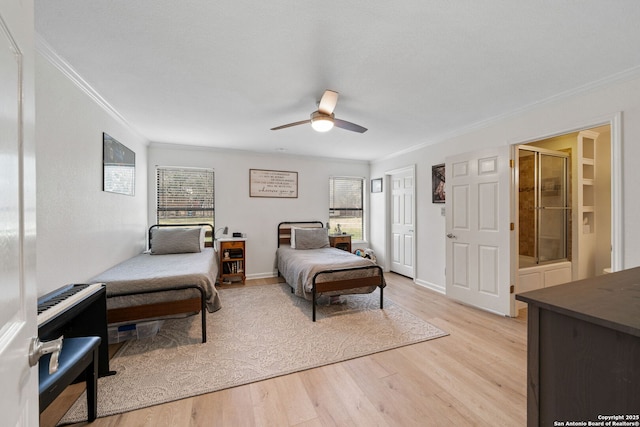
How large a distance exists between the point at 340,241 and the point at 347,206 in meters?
0.91

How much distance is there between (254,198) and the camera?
4.79 m

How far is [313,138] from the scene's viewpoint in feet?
12.8

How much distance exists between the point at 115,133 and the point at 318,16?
9.11 feet

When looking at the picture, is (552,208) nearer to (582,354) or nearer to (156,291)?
(582,354)

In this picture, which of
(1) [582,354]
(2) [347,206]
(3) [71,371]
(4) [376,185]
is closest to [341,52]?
(1) [582,354]

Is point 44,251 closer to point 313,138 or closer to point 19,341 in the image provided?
point 19,341

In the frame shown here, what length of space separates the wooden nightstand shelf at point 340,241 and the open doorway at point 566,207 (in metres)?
2.73

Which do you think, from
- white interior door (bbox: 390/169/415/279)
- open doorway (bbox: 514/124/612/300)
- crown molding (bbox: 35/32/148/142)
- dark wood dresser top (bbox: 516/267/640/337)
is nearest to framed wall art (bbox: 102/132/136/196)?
crown molding (bbox: 35/32/148/142)

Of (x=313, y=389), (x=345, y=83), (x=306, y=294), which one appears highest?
(x=345, y=83)

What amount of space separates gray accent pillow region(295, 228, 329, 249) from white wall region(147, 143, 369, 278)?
0.62m

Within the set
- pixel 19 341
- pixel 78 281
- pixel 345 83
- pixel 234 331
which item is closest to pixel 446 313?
pixel 234 331

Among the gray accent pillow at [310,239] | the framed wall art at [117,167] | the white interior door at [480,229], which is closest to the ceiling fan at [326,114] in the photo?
the white interior door at [480,229]

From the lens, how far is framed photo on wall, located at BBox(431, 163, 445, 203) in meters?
3.88

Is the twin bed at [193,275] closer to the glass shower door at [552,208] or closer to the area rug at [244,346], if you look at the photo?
the area rug at [244,346]
